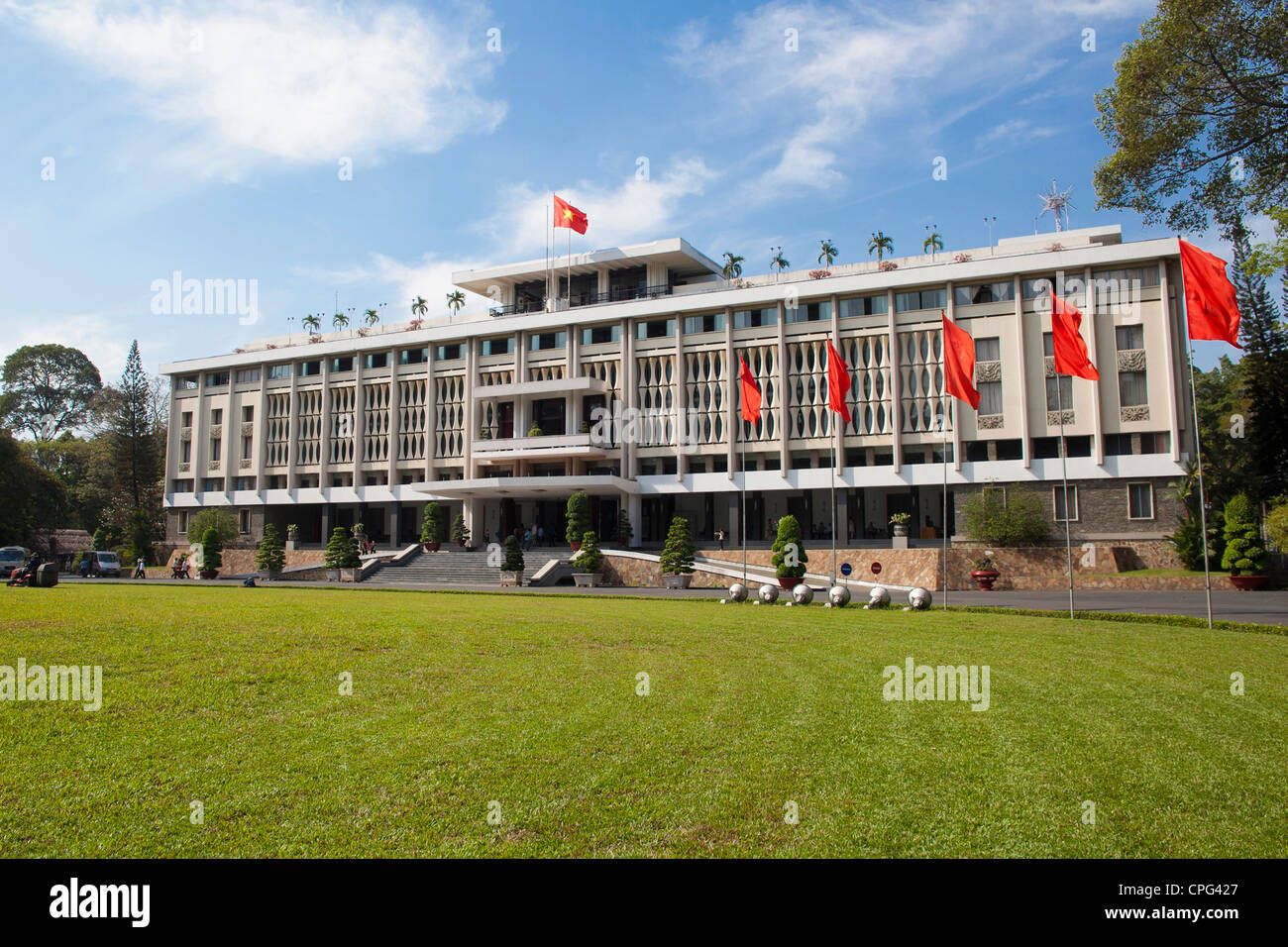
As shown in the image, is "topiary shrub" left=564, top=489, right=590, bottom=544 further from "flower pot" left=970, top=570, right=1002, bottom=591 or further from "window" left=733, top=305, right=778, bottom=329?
"flower pot" left=970, top=570, right=1002, bottom=591

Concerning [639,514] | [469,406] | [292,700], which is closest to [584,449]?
[639,514]

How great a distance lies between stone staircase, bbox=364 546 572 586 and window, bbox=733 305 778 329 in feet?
51.0

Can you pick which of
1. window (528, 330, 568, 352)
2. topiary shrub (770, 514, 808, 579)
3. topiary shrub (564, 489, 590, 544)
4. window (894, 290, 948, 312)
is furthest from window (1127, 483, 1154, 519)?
window (528, 330, 568, 352)

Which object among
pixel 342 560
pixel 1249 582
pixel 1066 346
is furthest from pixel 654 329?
pixel 1249 582

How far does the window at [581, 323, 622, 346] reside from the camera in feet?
159

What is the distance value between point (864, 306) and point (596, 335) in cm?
1558

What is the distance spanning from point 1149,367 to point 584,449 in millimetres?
27554

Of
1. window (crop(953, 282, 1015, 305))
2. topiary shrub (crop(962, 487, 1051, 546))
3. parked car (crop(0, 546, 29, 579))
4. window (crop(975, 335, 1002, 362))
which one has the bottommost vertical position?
parked car (crop(0, 546, 29, 579))

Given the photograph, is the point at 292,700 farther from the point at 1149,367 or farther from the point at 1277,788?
the point at 1149,367

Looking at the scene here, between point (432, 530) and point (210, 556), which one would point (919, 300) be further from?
point (210, 556)

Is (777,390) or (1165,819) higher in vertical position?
(777,390)

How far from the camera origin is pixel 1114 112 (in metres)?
15.1

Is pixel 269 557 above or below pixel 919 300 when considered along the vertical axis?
below

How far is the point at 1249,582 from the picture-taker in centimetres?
2625
